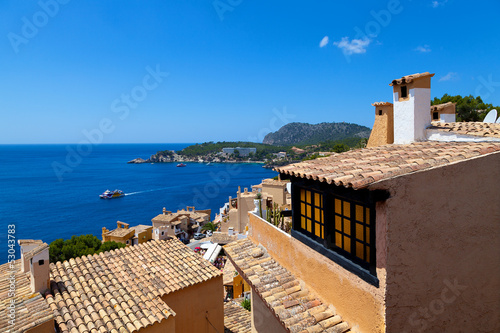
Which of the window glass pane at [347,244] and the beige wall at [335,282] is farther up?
the window glass pane at [347,244]

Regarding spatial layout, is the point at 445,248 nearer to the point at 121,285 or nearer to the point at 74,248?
the point at 121,285

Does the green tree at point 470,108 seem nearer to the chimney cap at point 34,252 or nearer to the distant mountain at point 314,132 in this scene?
the chimney cap at point 34,252

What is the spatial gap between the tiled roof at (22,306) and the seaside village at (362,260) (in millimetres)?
33

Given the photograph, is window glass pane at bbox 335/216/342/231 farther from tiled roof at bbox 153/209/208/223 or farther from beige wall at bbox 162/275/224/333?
tiled roof at bbox 153/209/208/223

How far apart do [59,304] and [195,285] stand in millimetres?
3572

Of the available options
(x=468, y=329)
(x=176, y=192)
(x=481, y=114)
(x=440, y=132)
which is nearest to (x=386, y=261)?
(x=468, y=329)

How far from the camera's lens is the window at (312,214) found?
204 inches

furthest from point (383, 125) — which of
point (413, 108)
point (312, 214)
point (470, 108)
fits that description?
point (470, 108)

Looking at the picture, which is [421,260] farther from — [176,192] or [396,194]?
[176,192]

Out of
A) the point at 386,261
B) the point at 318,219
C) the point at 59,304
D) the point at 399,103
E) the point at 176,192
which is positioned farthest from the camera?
the point at 176,192

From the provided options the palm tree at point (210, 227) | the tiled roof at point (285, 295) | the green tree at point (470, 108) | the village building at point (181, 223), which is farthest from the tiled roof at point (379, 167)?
the palm tree at point (210, 227)

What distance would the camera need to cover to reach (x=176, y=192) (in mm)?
92188

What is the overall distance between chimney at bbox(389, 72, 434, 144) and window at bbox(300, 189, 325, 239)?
4001 mm

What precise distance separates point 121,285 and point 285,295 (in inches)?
200
